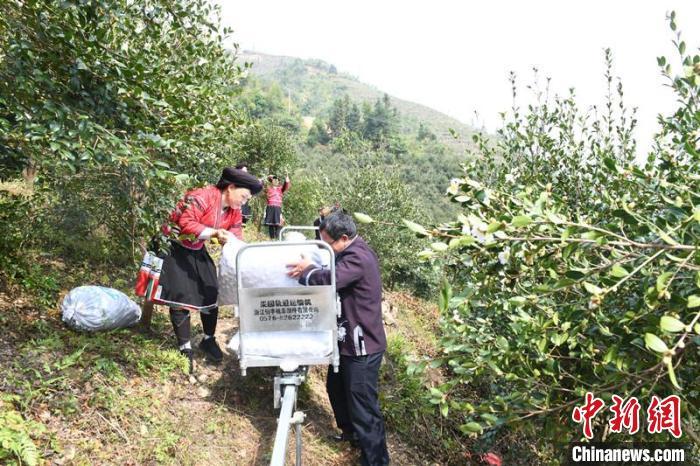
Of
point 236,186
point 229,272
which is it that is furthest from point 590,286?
Answer: point 236,186

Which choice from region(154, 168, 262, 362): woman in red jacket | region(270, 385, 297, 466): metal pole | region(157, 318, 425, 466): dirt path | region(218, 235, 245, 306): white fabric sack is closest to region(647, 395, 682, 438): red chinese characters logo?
region(270, 385, 297, 466): metal pole

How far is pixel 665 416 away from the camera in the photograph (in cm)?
221

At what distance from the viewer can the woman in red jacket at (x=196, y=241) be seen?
4223mm

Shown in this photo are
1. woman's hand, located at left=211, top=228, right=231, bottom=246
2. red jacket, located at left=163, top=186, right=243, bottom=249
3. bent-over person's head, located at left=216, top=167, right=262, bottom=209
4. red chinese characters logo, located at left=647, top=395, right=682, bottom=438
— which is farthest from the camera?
bent-over person's head, located at left=216, top=167, right=262, bottom=209

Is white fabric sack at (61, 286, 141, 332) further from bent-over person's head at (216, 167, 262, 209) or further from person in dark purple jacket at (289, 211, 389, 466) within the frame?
person in dark purple jacket at (289, 211, 389, 466)

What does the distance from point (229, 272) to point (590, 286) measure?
3.21 metres

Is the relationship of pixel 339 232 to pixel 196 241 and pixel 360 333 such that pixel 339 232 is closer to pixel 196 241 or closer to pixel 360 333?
pixel 360 333

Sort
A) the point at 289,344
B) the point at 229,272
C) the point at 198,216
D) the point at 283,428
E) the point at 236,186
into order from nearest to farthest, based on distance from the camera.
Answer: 1. the point at 283,428
2. the point at 289,344
3. the point at 229,272
4. the point at 198,216
5. the point at 236,186

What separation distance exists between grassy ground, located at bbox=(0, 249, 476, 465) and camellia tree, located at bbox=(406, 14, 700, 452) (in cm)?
208

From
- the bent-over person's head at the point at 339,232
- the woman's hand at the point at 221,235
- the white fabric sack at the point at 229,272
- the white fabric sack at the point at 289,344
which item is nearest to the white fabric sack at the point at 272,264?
the bent-over person's head at the point at 339,232

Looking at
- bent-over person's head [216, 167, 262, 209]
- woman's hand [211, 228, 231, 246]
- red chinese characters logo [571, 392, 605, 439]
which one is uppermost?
bent-over person's head [216, 167, 262, 209]

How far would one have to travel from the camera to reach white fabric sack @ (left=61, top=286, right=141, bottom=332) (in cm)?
452

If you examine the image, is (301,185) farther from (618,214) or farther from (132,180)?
(618,214)
